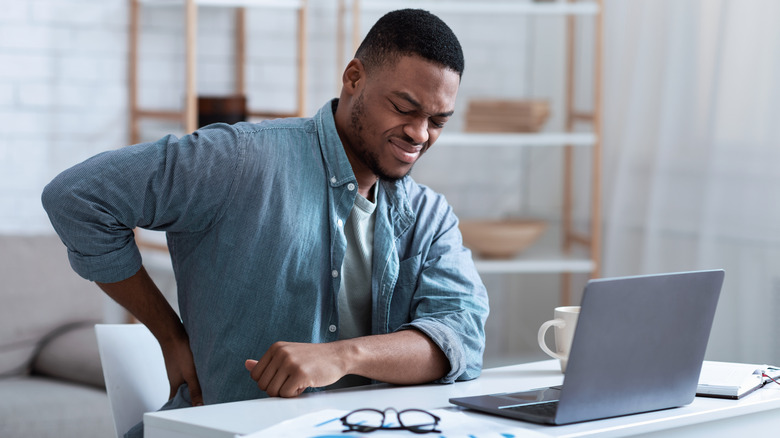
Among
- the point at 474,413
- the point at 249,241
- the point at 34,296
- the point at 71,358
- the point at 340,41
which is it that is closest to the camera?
the point at 474,413

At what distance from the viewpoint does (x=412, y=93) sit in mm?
1427

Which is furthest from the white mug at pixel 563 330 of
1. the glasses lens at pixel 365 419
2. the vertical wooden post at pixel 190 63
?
the vertical wooden post at pixel 190 63

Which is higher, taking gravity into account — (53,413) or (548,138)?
(548,138)

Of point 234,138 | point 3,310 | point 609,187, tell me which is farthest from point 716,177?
point 3,310

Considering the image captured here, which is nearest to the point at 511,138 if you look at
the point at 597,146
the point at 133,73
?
the point at 597,146

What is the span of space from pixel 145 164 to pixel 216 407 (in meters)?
0.42

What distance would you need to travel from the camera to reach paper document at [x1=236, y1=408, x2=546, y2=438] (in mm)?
979

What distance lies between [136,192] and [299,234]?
0.26m

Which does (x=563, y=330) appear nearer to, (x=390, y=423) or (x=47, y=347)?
(x=390, y=423)

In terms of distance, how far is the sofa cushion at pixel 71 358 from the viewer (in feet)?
8.23

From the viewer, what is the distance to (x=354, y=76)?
5.01 feet

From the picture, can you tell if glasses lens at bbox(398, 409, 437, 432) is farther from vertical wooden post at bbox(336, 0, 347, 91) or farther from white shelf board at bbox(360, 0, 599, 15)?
vertical wooden post at bbox(336, 0, 347, 91)

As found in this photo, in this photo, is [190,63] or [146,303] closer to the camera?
[146,303]

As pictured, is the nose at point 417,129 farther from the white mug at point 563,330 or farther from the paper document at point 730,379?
the paper document at point 730,379
